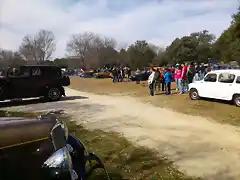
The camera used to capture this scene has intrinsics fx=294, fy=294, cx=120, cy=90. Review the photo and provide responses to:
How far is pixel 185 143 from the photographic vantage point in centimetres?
686

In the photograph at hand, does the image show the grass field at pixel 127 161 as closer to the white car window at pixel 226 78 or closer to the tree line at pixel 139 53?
the white car window at pixel 226 78

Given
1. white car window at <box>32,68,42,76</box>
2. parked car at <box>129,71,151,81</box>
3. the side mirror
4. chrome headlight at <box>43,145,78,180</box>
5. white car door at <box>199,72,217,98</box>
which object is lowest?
parked car at <box>129,71,151,81</box>

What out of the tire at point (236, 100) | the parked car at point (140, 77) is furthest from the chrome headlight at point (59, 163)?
the parked car at point (140, 77)

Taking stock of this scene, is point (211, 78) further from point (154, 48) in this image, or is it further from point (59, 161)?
point (154, 48)

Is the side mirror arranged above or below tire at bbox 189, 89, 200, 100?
above

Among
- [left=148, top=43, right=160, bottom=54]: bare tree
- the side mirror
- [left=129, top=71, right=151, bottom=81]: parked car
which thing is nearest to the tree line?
[left=148, top=43, right=160, bottom=54]: bare tree

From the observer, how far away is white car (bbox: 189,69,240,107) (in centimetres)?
1236

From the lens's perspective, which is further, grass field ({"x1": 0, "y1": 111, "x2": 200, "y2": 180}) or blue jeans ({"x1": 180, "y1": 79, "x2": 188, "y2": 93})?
blue jeans ({"x1": 180, "y1": 79, "x2": 188, "y2": 93})

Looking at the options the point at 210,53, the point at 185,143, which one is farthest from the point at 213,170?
the point at 210,53

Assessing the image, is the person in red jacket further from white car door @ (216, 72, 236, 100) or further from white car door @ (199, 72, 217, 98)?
white car door @ (216, 72, 236, 100)

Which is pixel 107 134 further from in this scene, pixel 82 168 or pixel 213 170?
pixel 82 168

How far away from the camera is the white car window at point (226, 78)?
12.6m

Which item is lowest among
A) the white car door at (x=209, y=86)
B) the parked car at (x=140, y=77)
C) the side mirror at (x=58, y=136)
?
the parked car at (x=140, y=77)

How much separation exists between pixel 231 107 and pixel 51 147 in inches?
416
